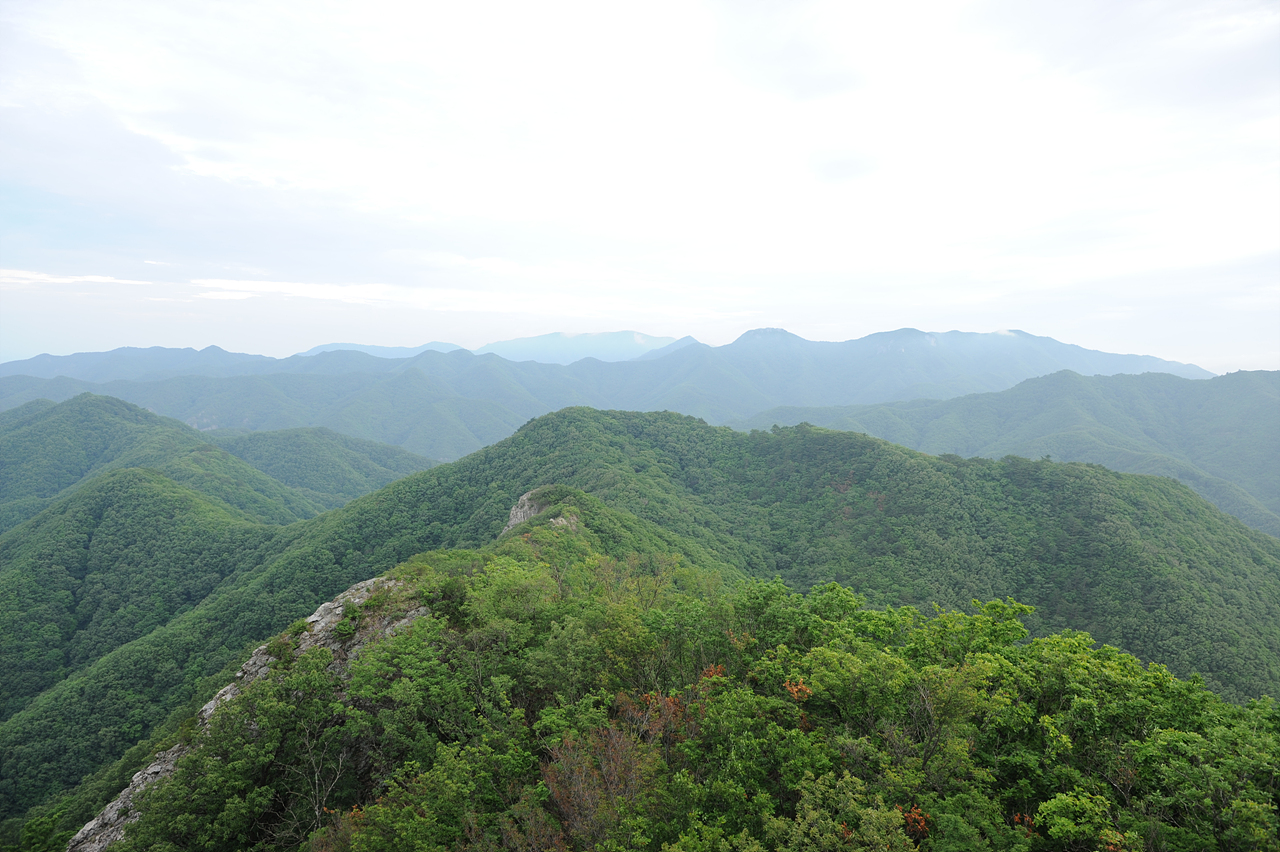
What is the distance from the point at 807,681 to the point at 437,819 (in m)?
13.1

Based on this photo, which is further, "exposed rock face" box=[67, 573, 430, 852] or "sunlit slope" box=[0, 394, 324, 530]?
"sunlit slope" box=[0, 394, 324, 530]

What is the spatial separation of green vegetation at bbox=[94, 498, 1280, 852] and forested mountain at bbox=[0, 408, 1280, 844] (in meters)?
26.9

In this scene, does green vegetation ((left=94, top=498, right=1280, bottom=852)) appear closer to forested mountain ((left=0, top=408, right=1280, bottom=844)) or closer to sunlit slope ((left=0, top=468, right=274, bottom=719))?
forested mountain ((left=0, top=408, right=1280, bottom=844))

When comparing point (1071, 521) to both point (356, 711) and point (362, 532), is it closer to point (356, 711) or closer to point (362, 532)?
point (356, 711)

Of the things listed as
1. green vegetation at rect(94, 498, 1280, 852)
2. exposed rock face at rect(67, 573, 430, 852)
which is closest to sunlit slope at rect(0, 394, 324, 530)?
exposed rock face at rect(67, 573, 430, 852)

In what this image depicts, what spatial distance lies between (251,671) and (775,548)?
90642mm

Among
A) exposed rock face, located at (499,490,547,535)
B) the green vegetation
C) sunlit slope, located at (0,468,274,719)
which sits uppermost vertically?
the green vegetation

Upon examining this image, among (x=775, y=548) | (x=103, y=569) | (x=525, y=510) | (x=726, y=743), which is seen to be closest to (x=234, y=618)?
(x=525, y=510)

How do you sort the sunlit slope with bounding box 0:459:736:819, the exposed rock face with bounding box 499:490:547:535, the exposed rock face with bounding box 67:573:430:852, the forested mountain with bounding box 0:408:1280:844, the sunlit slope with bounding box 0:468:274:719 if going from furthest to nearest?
1. the sunlit slope with bounding box 0:468:274:719
2. the exposed rock face with bounding box 499:490:547:535
3. the forested mountain with bounding box 0:408:1280:844
4. the sunlit slope with bounding box 0:459:736:819
5. the exposed rock face with bounding box 67:573:430:852

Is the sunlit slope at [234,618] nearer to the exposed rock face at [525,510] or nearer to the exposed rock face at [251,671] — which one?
the exposed rock face at [525,510]

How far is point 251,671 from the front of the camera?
28469 millimetres

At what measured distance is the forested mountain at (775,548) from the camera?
6016cm

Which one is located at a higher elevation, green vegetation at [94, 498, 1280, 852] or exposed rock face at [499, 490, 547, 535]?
green vegetation at [94, 498, 1280, 852]

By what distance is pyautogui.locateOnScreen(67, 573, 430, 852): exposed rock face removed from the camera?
21.9m
